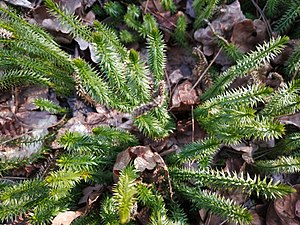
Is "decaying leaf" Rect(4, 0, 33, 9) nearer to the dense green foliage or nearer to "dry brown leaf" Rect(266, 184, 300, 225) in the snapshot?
the dense green foliage

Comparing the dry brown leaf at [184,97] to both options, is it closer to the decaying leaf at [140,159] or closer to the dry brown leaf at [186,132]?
the dry brown leaf at [186,132]

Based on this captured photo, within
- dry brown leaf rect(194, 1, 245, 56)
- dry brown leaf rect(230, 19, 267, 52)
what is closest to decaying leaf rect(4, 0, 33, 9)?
dry brown leaf rect(194, 1, 245, 56)

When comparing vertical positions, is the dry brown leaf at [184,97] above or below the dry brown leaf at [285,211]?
above

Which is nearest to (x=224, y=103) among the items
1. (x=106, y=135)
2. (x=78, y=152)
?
(x=106, y=135)

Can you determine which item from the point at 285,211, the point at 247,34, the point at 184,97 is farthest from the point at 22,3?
the point at 285,211

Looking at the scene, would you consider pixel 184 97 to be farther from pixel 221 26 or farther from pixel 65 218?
pixel 65 218

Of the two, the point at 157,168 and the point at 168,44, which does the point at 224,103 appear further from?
the point at 168,44

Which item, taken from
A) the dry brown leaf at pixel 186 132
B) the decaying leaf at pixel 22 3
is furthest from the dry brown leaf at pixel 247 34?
the decaying leaf at pixel 22 3

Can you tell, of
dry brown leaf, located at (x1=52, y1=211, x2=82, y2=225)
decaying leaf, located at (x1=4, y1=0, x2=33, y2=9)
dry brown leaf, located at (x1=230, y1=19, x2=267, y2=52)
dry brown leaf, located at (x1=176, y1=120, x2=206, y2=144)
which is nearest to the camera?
dry brown leaf, located at (x1=52, y1=211, x2=82, y2=225)

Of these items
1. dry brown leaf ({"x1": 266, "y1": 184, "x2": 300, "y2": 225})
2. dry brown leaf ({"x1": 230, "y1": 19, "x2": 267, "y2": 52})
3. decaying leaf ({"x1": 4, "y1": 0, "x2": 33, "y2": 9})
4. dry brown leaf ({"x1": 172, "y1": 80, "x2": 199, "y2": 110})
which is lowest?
dry brown leaf ({"x1": 266, "y1": 184, "x2": 300, "y2": 225})
